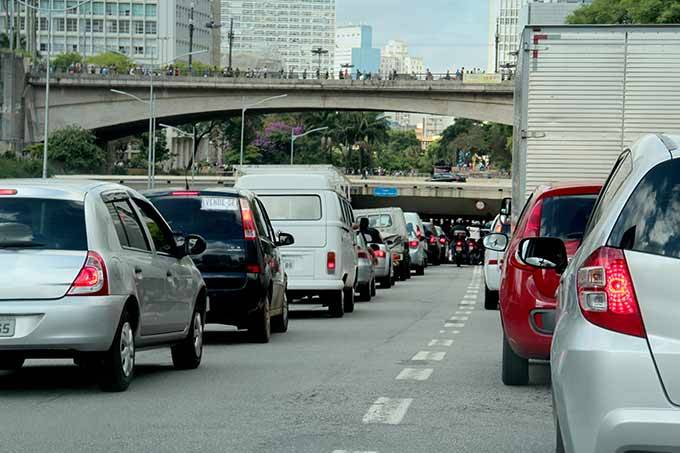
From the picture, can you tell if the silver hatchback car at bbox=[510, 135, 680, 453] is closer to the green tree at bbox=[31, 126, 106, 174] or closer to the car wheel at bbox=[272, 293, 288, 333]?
the car wheel at bbox=[272, 293, 288, 333]

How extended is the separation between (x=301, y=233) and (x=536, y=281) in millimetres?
11260

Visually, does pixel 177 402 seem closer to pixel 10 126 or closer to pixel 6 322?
pixel 6 322

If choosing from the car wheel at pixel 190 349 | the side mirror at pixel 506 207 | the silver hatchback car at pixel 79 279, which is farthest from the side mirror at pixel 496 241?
the side mirror at pixel 506 207

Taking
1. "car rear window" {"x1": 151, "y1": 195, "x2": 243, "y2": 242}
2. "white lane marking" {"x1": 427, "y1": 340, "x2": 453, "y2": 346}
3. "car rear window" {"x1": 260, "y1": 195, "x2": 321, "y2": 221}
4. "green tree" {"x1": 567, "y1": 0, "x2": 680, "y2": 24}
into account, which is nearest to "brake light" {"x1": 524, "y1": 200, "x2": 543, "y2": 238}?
"white lane marking" {"x1": 427, "y1": 340, "x2": 453, "y2": 346}

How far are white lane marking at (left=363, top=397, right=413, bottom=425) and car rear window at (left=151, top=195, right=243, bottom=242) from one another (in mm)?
6208

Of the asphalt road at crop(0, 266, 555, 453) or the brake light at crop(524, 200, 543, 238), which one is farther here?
the brake light at crop(524, 200, 543, 238)

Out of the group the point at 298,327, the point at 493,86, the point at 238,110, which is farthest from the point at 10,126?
the point at 298,327

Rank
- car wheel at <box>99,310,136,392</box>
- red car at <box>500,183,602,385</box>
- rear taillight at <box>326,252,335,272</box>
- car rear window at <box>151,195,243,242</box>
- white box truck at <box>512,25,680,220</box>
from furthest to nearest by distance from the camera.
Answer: rear taillight at <box>326,252,335,272</box> < white box truck at <box>512,25,680,220</box> < car rear window at <box>151,195,243,242</box> < red car at <box>500,183,602,385</box> < car wheel at <box>99,310,136,392</box>

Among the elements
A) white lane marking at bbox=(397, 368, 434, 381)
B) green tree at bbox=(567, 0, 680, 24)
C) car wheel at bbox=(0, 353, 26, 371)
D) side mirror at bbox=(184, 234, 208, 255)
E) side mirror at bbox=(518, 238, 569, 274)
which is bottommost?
white lane marking at bbox=(397, 368, 434, 381)

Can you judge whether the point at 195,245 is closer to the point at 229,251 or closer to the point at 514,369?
the point at 514,369

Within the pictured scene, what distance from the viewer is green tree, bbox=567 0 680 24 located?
66688mm

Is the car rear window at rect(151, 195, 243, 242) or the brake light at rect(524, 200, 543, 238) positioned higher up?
the brake light at rect(524, 200, 543, 238)

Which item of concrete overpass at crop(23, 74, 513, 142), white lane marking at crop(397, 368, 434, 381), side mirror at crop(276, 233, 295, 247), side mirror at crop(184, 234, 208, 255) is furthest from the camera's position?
concrete overpass at crop(23, 74, 513, 142)

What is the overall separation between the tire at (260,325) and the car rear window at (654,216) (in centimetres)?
1090
